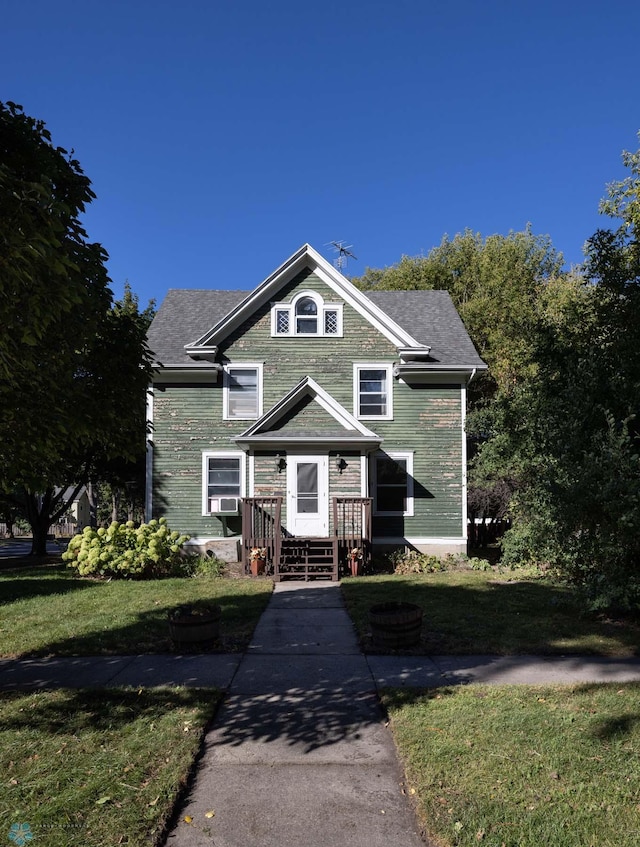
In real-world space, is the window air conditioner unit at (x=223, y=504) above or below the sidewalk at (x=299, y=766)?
above

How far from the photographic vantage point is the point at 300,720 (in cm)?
477

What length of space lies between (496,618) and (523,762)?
474cm

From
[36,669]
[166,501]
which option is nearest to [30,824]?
[36,669]

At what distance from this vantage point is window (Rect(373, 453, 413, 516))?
15.9 metres

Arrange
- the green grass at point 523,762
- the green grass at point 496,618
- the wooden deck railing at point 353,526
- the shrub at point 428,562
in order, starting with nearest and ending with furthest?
1. the green grass at point 523,762
2. the green grass at point 496,618
3. the wooden deck railing at point 353,526
4. the shrub at point 428,562

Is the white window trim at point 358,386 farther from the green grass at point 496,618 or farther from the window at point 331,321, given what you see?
the green grass at point 496,618

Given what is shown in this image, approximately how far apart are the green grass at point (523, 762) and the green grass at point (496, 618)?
147 cm

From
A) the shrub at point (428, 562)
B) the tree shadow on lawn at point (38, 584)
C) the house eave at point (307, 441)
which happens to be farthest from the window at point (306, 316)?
the tree shadow on lawn at point (38, 584)

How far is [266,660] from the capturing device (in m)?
6.49

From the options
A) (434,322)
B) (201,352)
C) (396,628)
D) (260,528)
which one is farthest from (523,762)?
(434,322)

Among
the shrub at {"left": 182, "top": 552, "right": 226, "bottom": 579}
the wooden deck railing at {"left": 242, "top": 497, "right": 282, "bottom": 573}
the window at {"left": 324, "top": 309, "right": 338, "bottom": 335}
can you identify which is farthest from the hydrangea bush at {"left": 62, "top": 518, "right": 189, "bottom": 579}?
the window at {"left": 324, "top": 309, "right": 338, "bottom": 335}

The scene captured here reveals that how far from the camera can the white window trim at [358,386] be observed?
1608cm

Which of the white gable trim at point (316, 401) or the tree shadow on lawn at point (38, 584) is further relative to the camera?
the white gable trim at point (316, 401)

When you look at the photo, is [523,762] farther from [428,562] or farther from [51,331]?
[428,562]
